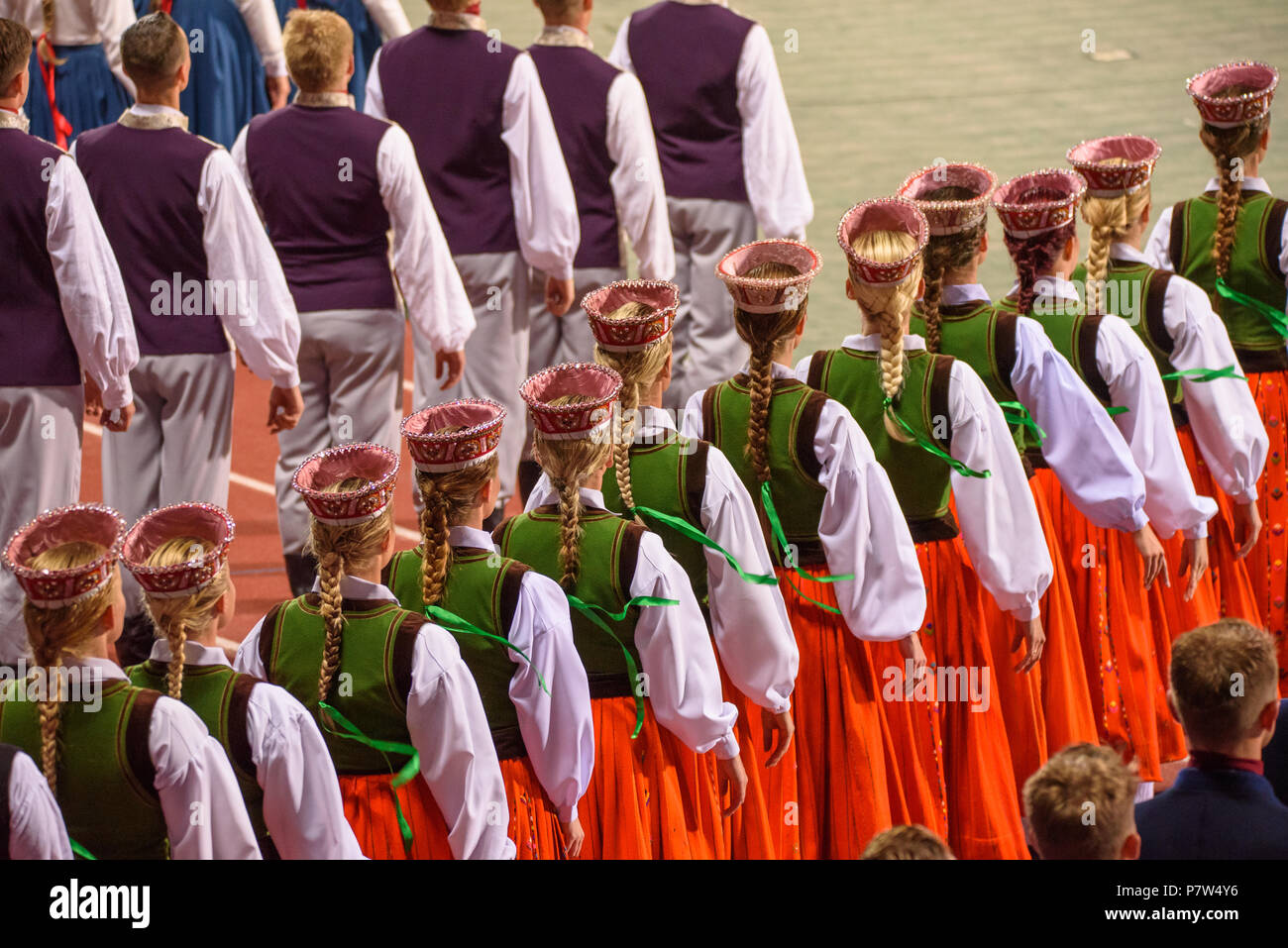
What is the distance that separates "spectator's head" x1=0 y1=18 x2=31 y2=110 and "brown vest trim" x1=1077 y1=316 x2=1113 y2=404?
3.25 meters

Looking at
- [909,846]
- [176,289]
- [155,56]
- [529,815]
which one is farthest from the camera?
[176,289]

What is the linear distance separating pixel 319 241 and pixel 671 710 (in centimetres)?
287

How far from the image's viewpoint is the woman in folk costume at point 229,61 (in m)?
9.05

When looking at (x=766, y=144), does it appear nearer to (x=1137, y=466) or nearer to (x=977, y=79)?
(x=1137, y=466)

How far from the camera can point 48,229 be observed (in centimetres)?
559

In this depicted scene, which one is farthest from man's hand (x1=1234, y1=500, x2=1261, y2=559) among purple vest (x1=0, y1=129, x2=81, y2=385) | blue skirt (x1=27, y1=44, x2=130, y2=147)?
blue skirt (x1=27, y1=44, x2=130, y2=147)

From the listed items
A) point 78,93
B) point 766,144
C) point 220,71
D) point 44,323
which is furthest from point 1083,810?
point 220,71

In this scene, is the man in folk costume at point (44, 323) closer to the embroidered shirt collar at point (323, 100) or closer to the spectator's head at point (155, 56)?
the spectator's head at point (155, 56)

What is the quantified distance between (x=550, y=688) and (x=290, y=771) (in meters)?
0.62

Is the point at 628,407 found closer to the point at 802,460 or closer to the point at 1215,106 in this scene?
the point at 802,460

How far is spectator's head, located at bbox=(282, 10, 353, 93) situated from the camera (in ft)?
20.0

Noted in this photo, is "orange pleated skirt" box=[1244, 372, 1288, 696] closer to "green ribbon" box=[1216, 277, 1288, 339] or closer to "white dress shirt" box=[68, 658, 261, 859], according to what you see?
"green ribbon" box=[1216, 277, 1288, 339]

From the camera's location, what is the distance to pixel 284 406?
239 inches
